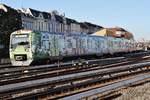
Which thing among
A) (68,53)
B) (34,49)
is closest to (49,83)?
(34,49)

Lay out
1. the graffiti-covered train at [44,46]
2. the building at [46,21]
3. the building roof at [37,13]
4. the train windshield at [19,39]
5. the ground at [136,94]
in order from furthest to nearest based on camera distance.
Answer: the building roof at [37,13]
the building at [46,21]
the train windshield at [19,39]
the graffiti-covered train at [44,46]
the ground at [136,94]

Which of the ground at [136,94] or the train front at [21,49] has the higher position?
the train front at [21,49]

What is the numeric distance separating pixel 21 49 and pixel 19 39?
82cm

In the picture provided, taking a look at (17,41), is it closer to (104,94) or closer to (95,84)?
(95,84)

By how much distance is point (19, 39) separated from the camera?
2816 cm

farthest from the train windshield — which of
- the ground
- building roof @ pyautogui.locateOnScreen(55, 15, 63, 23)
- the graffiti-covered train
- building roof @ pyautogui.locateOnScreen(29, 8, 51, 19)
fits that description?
building roof @ pyautogui.locateOnScreen(55, 15, 63, 23)

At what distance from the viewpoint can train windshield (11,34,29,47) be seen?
27.6 meters

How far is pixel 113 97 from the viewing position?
1152 centimetres

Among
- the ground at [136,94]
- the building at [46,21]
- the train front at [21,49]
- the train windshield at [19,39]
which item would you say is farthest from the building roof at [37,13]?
the ground at [136,94]

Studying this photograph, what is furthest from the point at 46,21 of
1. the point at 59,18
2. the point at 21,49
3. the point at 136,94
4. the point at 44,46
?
the point at 136,94

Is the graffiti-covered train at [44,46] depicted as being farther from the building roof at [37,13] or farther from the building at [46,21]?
the building roof at [37,13]

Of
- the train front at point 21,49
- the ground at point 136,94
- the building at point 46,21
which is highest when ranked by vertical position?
the building at point 46,21

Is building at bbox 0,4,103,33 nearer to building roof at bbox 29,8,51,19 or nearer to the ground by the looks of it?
building roof at bbox 29,8,51,19

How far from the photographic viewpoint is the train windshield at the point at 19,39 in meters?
27.6
